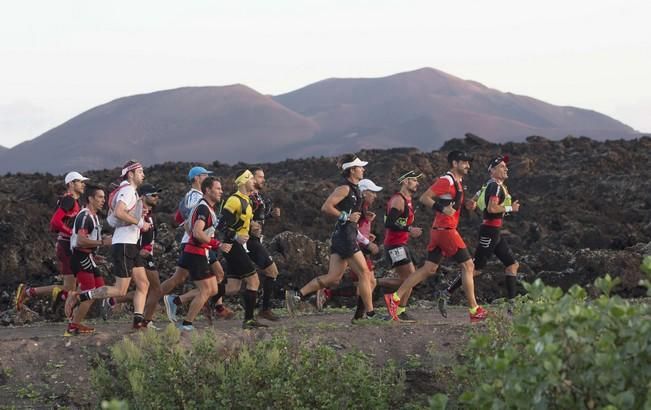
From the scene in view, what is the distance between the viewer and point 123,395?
1038cm

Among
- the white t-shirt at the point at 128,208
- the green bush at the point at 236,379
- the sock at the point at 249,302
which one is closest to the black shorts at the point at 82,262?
the white t-shirt at the point at 128,208

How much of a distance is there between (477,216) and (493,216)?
16.2 metres

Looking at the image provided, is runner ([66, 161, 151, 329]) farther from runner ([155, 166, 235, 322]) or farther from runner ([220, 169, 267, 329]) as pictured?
runner ([220, 169, 267, 329])

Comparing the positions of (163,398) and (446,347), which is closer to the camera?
(163,398)

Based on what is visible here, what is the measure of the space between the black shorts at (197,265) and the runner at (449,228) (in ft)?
7.79

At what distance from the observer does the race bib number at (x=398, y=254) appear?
1387 cm

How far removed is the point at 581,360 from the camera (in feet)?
22.4

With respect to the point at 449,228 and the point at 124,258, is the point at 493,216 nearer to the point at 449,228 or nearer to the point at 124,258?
the point at 449,228

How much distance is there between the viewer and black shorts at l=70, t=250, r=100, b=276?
13.4 meters

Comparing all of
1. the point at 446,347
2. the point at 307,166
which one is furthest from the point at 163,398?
the point at 307,166

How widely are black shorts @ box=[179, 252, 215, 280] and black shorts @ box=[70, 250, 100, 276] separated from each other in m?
1.27

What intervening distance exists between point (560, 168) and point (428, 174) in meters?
4.57

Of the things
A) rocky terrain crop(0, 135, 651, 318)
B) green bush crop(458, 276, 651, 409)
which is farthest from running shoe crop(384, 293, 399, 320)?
rocky terrain crop(0, 135, 651, 318)

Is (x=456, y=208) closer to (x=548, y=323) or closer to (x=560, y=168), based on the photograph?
(x=548, y=323)
